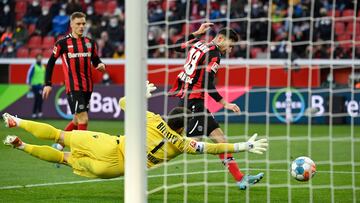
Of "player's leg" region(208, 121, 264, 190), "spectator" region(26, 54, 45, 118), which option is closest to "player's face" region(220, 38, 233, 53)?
"player's leg" region(208, 121, 264, 190)

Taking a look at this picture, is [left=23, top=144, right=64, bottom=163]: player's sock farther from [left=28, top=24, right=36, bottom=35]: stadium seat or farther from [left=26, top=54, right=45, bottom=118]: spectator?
[left=28, top=24, right=36, bottom=35]: stadium seat

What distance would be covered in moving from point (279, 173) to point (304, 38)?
474 inches

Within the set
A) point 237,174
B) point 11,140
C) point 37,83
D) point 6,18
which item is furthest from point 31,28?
point 11,140

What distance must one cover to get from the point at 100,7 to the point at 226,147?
19632 millimetres

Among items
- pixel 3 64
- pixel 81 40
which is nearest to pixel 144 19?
pixel 81 40

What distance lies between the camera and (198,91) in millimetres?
10156

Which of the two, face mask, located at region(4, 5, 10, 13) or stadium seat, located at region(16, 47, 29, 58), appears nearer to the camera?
stadium seat, located at region(16, 47, 29, 58)

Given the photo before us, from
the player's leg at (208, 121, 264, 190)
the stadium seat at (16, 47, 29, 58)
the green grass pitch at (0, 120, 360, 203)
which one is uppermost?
the stadium seat at (16, 47, 29, 58)

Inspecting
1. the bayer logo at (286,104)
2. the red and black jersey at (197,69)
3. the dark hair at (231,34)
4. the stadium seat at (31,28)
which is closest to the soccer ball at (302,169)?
the red and black jersey at (197,69)

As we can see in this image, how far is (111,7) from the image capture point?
26859mm

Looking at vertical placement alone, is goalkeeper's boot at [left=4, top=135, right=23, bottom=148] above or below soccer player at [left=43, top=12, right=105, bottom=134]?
below

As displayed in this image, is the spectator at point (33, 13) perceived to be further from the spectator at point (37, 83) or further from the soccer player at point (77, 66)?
the soccer player at point (77, 66)

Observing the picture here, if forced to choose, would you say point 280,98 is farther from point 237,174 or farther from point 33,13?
point 237,174

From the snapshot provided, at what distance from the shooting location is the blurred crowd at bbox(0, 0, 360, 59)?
21922 mm
